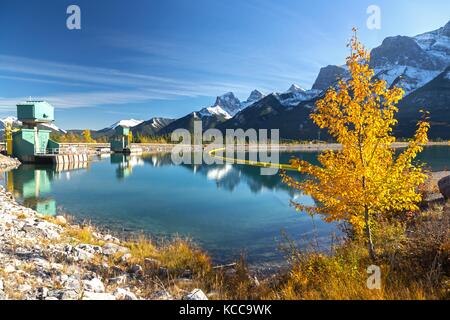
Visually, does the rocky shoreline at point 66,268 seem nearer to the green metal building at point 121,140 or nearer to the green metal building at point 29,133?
the green metal building at point 29,133

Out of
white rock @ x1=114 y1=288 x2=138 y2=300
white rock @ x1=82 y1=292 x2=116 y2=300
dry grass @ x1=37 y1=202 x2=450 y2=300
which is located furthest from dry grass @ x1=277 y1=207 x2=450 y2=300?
white rock @ x1=82 y1=292 x2=116 y2=300

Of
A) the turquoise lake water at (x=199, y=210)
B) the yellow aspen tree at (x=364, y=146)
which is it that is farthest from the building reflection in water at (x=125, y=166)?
the yellow aspen tree at (x=364, y=146)

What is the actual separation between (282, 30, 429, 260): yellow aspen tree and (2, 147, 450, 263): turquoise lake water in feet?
12.7

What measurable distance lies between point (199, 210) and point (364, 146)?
1431 centimetres

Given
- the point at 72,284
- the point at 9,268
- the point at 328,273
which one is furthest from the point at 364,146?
the point at 9,268

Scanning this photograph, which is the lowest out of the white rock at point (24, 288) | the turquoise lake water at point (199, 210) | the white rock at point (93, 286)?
the turquoise lake water at point (199, 210)

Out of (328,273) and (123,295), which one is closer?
(123,295)

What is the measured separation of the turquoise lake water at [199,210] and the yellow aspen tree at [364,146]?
3880 mm

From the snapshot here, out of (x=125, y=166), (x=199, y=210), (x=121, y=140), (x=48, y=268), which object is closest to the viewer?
(x=48, y=268)

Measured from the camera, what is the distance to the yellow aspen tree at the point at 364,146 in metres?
6.71

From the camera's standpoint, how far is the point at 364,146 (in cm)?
695

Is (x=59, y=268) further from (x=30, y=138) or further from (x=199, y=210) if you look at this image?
(x=30, y=138)

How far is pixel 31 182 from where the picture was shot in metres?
31.2
